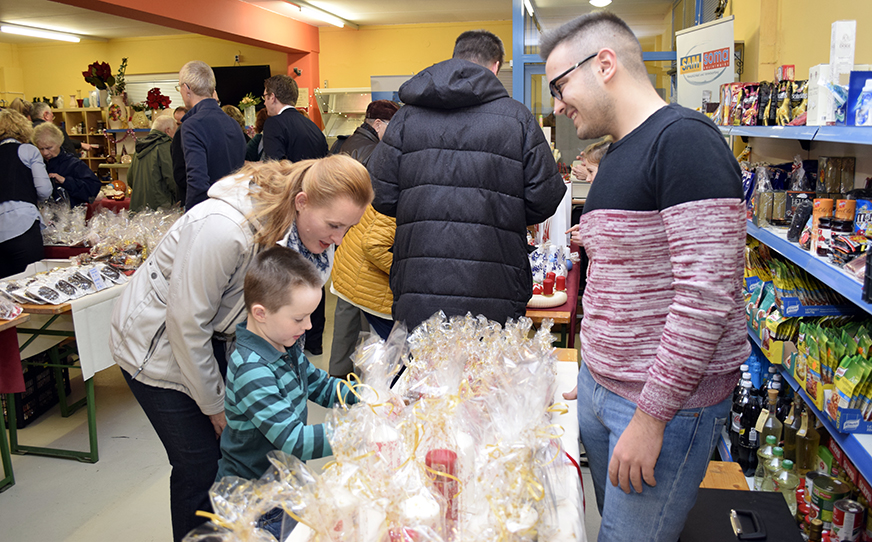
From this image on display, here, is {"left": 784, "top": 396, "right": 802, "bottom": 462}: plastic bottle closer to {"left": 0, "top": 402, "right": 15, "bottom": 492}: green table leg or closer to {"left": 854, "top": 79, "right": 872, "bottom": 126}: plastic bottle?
{"left": 854, "top": 79, "right": 872, "bottom": 126}: plastic bottle

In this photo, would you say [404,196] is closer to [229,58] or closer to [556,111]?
[556,111]

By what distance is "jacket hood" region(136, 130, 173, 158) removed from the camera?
19.4ft

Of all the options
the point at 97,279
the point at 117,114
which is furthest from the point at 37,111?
the point at 97,279

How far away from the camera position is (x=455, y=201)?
7.60ft

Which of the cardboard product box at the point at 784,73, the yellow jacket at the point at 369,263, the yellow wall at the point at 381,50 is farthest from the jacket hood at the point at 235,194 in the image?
the yellow wall at the point at 381,50

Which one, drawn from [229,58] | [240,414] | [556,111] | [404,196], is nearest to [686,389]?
[556,111]

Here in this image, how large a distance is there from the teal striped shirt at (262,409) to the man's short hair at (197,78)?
3.36 meters

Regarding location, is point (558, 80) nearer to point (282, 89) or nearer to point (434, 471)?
point (434, 471)

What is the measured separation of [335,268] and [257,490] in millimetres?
2473

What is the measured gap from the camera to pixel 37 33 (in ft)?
38.1

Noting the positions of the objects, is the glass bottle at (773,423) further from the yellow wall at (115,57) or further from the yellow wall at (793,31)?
the yellow wall at (115,57)

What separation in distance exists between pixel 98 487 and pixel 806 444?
3.34 meters

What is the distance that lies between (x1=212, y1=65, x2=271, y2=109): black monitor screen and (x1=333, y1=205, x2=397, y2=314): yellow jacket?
928 centimetres

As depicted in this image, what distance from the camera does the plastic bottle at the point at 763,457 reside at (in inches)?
103
